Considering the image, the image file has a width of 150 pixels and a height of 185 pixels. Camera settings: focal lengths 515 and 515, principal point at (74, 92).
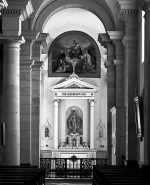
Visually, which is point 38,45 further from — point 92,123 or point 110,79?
point 92,123

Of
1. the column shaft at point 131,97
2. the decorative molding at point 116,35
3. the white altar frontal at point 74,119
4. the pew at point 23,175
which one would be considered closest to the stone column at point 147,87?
the pew at point 23,175

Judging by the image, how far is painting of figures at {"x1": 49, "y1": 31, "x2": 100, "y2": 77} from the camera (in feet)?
113

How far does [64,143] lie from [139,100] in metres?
17.8

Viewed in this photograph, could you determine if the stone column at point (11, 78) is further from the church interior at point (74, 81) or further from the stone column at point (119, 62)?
the stone column at point (119, 62)

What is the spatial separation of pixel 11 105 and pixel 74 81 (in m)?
15.9

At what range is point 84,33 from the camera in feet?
113

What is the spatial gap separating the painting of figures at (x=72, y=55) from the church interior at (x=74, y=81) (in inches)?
2.6

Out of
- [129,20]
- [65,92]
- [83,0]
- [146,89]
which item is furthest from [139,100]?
[65,92]

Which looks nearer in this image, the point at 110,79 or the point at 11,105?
the point at 11,105

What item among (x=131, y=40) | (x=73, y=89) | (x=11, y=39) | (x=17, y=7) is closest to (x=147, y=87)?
(x=131, y=40)

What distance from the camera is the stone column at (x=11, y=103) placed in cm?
1739

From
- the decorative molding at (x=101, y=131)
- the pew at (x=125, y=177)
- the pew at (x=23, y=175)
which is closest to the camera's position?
the pew at (x=125, y=177)

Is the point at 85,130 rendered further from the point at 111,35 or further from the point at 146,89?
the point at 146,89

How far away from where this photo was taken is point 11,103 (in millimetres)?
17422
